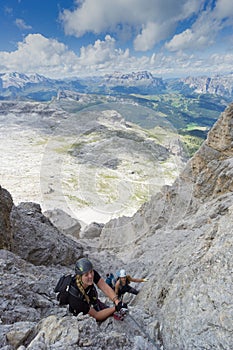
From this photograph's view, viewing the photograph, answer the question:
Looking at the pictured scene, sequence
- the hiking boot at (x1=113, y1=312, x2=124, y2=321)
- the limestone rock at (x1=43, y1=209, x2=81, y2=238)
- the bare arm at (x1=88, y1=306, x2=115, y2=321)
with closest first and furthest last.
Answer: the bare arm at (x1=88, y1=306, x2=115, y2=321), the hiking boot at (x1=113, y1=312, x2=124, y2=321), the limestone rock at (x1=43, y1=209, x2=81, y2=238)

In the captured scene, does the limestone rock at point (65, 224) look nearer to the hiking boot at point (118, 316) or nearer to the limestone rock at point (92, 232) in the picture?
the limestone rock at point (92, 232)

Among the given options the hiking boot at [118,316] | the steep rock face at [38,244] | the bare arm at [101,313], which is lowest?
the steep rock face at [38,244]

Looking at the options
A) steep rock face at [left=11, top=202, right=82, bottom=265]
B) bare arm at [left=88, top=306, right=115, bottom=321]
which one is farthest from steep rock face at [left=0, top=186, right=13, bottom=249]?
bare arm at [left=88, top=306, right=115, bottom=321]

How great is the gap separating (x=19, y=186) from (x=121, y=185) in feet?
196

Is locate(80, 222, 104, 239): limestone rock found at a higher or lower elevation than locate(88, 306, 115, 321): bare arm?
lower

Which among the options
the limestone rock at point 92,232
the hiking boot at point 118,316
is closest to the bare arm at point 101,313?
the hiking boot at point 118,316

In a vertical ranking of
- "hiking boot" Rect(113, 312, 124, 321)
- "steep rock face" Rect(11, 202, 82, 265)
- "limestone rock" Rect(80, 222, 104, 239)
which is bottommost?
"limestone rock" Rect(80, 222, 104, 239)

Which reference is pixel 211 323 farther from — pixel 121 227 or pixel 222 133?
pixel 121 227

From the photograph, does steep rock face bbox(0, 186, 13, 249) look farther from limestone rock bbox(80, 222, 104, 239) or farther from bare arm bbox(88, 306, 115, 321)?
limestone rock bbox(80, 222, 104, 239)

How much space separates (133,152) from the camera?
207 ft

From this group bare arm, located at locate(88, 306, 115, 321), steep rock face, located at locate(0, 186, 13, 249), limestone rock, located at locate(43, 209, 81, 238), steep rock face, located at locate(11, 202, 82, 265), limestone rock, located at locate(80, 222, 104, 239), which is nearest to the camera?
bare arm, located at locate(88, 306, 115, 321)

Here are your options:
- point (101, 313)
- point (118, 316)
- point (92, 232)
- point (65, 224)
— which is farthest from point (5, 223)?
point (65, 224)

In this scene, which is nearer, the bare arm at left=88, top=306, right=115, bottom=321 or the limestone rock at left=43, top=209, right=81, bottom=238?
the bare arm at left=88, top=306, right=115, bottom=321

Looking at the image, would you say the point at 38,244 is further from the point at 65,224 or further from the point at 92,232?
the point at 65,224
